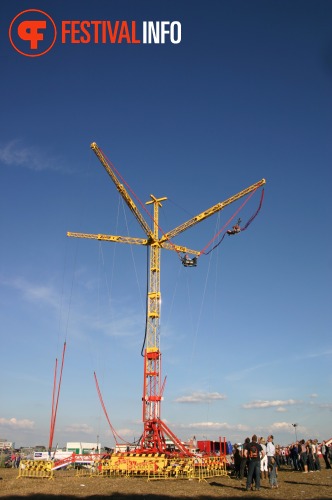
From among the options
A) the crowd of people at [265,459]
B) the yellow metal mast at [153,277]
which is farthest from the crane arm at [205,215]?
the crowd of people at [265,459]

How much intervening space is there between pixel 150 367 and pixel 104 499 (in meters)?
25.0

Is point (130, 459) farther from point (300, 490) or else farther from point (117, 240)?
point (117, 240)

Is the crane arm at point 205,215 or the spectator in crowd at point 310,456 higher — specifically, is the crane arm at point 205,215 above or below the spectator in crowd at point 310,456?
above

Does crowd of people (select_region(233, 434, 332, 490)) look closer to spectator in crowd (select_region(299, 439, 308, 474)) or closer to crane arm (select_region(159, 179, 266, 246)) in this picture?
spectator in crowd (select_region(299, 439, 308, 474))

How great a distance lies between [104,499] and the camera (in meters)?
13.9

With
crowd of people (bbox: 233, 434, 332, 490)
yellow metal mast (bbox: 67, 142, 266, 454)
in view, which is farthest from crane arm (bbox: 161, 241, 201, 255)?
crowd of people (bbox: 233, 434, 332, 490)

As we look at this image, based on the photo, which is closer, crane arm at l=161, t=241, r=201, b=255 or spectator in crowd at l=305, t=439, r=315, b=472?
spectator in crowd at l=305, t=439, r=315, b=472

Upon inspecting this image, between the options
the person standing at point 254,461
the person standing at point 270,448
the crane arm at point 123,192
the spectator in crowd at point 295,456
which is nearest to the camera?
the person standing at point 254,461

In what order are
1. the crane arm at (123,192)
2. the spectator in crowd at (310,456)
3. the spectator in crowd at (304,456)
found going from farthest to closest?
1. the crane arm at (123,192)
2. the spectator in crowd at (304,456)
3. the spectator in crowd at (310,456)

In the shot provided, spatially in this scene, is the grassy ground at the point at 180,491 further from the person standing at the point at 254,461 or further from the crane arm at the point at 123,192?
the crane arm at the point at 123,192

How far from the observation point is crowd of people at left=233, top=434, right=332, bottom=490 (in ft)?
51.1

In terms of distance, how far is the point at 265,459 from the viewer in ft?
63.8

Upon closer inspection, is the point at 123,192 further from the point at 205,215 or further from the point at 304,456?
the point at 304,456

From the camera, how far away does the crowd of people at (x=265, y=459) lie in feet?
51.1
